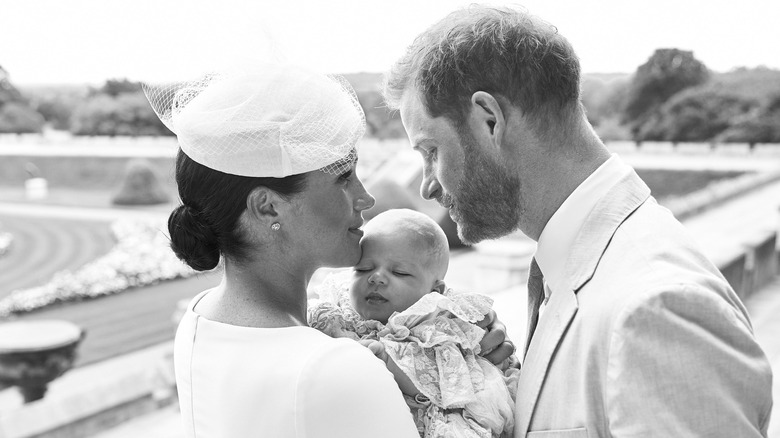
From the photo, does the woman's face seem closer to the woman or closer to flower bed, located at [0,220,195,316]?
the woman

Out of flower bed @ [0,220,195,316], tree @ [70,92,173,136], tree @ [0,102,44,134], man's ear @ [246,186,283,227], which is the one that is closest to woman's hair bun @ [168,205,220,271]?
man's ear @ [246,186,283,227]

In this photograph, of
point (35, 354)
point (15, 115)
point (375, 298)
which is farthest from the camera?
point (15, 115)

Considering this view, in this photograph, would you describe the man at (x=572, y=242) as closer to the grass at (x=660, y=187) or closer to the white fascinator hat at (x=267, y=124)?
the white fascinator hat at (x=267, y=124)

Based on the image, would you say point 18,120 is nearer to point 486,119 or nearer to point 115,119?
point 115,119

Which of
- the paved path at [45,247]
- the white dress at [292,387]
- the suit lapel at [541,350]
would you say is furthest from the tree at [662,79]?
the white dress at [292,387]

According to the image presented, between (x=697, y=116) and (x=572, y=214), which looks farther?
(x=697, y=116)

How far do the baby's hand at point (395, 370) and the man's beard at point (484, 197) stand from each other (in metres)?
0.37

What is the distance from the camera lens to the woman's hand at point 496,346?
6.28 ft

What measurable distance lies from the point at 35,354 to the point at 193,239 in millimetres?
5754

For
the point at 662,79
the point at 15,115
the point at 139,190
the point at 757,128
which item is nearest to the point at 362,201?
the point at 139,190

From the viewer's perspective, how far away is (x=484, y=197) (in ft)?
5.72

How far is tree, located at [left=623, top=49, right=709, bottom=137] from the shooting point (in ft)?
131

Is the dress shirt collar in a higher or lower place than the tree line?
higher

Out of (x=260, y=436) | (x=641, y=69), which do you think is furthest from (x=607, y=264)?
(x=641, y=69)
